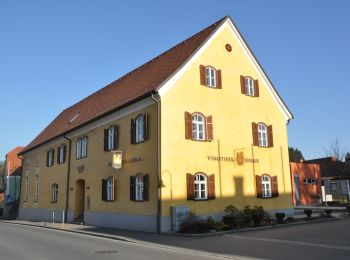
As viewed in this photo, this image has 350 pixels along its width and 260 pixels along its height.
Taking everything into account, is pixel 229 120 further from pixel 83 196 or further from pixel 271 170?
pixel 83 196

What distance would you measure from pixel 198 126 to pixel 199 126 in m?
0.09

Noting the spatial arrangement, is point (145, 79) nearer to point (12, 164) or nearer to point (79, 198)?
point (79, 198)

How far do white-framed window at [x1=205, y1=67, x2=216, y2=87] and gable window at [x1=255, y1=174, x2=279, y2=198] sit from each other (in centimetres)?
617

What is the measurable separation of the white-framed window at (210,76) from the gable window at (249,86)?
2.36 meters

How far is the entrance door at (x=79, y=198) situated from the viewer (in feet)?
100

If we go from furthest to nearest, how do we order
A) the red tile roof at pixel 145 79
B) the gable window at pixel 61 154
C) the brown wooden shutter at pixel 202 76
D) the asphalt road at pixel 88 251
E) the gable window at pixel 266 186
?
the gable window at pixel 61 154 → the gable window at pixel 266 186 → the brown wooden shutter at pixel 202 76 → the red tile roof at pixel 145 79 → the asphalt road at pixel 88 251

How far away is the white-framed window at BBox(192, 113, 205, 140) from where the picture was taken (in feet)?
75.8

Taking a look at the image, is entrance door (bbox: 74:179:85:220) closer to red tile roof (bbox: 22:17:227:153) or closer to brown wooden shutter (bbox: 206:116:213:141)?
red tile roof (bbox: 22:17:227:153)

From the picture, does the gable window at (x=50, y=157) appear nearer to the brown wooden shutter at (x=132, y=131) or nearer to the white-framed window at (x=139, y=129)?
the brown wooden shutter at (x=132, y=131)

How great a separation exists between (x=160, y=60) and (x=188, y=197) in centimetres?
1020

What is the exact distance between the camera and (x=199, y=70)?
942 inches

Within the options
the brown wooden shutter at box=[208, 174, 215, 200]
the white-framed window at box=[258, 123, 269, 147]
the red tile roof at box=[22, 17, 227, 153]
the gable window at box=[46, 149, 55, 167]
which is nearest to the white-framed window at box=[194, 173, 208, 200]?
the brown wooden shutter at box=[208, 174, 215, 200]

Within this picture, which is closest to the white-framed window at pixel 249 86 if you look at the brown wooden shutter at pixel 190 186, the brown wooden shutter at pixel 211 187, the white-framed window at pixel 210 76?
the white-framed window at pixel 210 76

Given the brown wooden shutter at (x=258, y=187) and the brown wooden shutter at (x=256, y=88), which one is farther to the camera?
the brown wooden shutter at (x=256, y=88)
